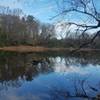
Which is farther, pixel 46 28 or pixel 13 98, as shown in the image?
pixel 46 28

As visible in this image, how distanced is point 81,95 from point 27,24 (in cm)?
7882

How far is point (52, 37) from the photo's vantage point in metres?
90.7

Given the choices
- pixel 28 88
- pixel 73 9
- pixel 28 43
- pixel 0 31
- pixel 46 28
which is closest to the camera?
pixel 73 9

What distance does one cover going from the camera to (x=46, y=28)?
317 ft

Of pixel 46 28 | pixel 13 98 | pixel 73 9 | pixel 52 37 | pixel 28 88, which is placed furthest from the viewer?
pixel 46 28

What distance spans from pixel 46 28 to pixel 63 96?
3262 inches

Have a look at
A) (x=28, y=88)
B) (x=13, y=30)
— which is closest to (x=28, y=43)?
(x=13, y=30)

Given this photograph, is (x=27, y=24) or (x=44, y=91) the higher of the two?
(x=27, y=24)

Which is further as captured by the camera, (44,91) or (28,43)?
(28,43)

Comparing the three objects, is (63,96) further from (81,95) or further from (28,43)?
(28,43)

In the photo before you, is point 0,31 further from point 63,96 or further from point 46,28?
point 63,96

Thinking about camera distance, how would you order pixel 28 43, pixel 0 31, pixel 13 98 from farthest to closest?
1. pixel 28 43
2. pixel 0 31
3. pixel 13 98

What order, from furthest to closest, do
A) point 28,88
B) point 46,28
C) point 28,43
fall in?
point 46,28 → point 28,43 → point 28,88

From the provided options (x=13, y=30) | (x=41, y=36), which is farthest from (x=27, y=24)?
(x=13, y=30)
